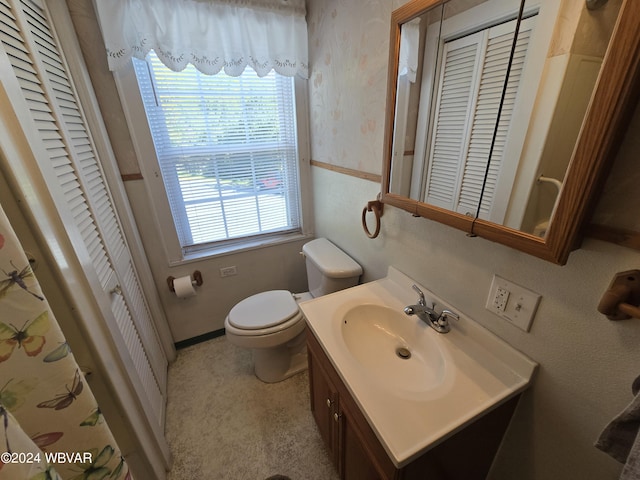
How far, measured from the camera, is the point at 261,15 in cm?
144

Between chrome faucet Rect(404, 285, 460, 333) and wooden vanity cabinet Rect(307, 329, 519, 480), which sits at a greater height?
chrome faucet Rect(404, 285, 460, 333)

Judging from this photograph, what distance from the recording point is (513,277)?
2.42 ft

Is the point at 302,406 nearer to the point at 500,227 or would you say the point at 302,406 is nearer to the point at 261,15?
the point at 500,227

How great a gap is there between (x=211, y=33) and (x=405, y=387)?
1.89m

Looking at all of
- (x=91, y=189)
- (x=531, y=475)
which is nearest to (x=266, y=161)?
(x=91, y=189)

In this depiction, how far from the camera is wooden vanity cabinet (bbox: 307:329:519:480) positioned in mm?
691

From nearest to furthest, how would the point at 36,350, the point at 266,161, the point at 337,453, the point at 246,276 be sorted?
the point at 36,350, the point at 337,453, the point at 266,161, the point at 246,276

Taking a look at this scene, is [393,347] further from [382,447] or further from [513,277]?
[513,277]

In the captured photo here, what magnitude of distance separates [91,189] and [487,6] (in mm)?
1508

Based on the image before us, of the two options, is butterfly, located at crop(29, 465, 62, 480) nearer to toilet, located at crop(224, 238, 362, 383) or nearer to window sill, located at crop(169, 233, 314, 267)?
toilet, located at crop(224, 238, 362, 383)

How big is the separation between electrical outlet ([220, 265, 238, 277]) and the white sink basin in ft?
3.74

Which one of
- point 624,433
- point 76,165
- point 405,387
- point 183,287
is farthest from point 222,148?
point 624,433

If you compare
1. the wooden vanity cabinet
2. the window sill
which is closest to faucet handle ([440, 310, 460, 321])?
the wooden vanity cabinet

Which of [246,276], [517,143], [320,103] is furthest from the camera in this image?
[246,276]
